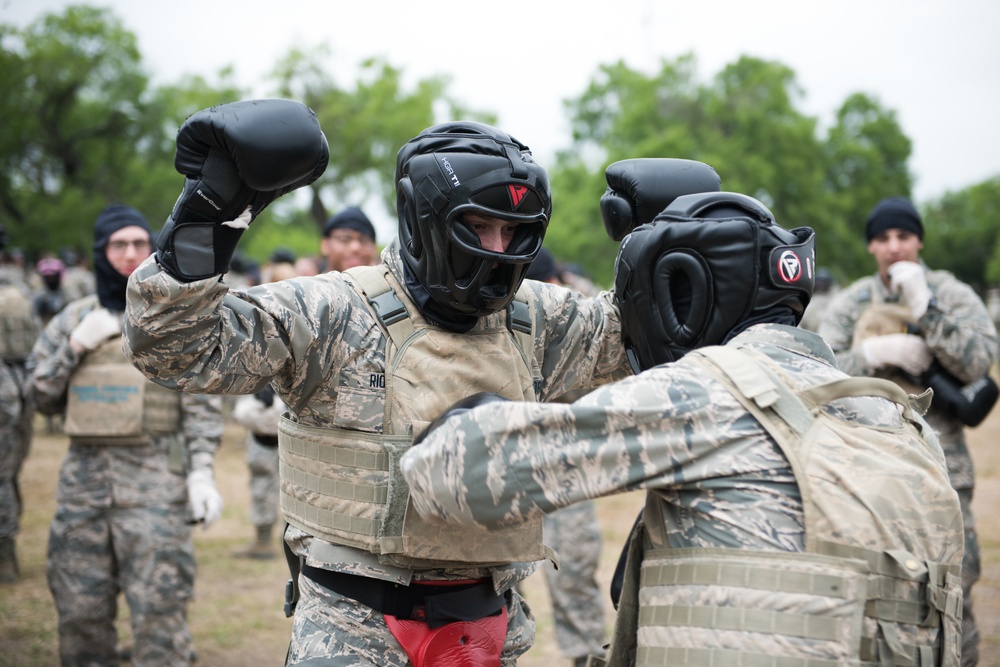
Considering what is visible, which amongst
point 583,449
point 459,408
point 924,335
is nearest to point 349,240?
point 924,335

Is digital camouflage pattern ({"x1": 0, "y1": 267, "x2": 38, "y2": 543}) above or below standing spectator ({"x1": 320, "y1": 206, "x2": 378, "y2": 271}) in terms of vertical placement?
below

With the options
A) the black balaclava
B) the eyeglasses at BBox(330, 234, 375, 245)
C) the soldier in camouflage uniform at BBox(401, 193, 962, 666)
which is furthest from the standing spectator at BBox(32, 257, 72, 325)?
the soldier in camouflage uniform at BBox(401, 193, 962, 666)

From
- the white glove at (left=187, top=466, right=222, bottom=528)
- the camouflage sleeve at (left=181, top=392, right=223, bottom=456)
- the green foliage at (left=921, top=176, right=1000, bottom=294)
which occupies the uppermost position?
the green foliage at (left=921, top=176, right=1000, bottom=294)

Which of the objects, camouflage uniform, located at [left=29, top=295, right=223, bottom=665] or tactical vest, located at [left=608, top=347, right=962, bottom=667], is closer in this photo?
tactical vest, located at [left=608, top=347, right=962, bottom=667]

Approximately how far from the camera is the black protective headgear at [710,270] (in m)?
2.30

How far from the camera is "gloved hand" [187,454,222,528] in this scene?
516 cm

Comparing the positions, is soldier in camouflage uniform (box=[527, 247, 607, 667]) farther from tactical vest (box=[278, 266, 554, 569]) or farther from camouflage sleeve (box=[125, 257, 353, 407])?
camouflage sleeve (box=[125, 257, 353, 407])

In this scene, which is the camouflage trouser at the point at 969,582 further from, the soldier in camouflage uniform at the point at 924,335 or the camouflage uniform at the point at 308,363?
the camouflage uniform at the point at 308,363

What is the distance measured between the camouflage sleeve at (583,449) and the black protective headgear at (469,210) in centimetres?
90

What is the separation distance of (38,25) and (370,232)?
37.3 metres

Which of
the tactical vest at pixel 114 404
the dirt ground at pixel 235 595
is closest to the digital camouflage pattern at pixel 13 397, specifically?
the dirt ground at pixel 235 595

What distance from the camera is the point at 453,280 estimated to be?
9.58 feet

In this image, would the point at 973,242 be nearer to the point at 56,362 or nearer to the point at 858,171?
the point at 858,171

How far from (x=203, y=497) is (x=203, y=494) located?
0.06ft
